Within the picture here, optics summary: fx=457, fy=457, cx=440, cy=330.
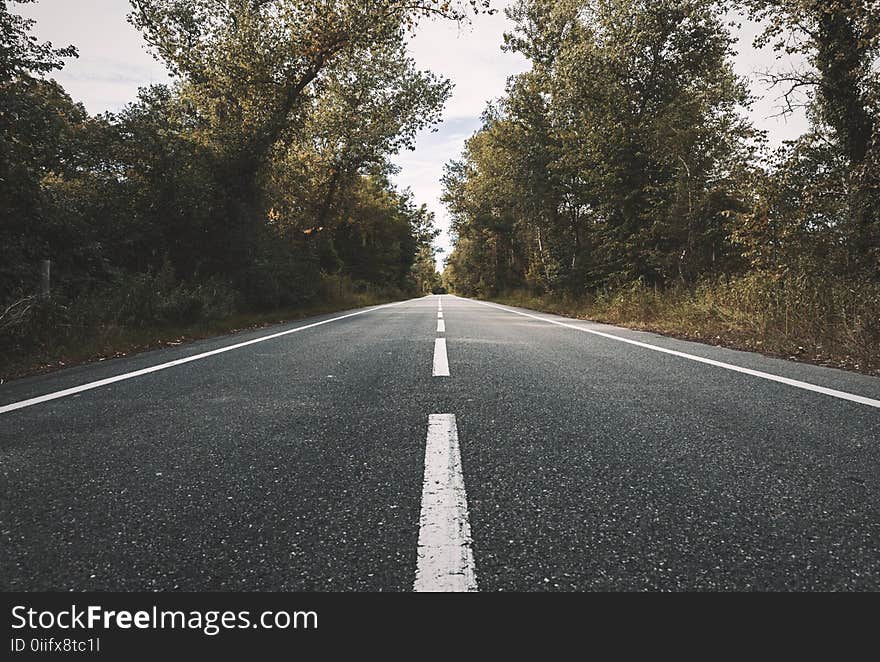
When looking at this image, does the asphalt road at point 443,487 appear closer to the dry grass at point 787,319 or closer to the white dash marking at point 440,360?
the white dash marking at point 440,360

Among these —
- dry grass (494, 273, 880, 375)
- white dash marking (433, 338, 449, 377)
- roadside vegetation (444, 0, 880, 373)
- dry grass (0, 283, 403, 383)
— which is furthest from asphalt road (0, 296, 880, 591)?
roadside vegetation (444, 0, 880, 373)

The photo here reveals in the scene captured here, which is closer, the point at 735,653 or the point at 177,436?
the point at 735,653

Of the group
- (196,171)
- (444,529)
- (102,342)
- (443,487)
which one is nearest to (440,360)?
(443,487)

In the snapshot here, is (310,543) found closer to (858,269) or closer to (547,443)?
(547,443)

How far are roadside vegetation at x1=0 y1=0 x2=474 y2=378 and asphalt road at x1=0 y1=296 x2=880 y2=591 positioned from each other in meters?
4.59

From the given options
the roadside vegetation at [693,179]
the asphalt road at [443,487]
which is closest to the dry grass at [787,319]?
the roadside vegetation at [693,179]

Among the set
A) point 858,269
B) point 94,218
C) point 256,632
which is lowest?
point 256,632

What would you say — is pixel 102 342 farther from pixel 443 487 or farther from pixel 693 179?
pixel 693 179

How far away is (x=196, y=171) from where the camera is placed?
1226 centimetres

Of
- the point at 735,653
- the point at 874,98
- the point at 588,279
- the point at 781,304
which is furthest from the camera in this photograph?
the point at 588,279

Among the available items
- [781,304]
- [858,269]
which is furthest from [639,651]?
[858,269]

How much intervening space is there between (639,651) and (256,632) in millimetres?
986

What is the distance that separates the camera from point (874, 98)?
944 centimetres

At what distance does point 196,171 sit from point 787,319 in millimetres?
13797
